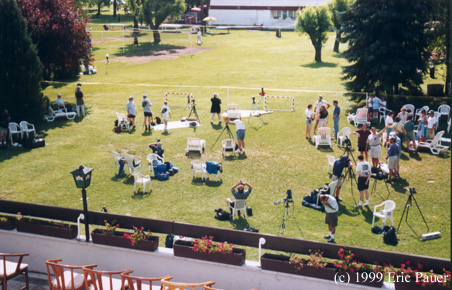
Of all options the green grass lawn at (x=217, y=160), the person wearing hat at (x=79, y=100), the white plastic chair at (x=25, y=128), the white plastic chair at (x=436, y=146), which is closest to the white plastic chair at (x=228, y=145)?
the green grass lawn at (x=217, y=160)

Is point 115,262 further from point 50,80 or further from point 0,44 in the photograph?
point 50,80

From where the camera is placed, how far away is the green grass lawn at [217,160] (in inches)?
579

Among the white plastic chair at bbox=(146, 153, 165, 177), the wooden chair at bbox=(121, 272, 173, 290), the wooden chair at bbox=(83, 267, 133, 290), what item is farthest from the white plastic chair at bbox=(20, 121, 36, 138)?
the wooden chair at bbox=(121, 272, 173, 290)

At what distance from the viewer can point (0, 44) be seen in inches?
900

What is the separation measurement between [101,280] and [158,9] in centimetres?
4543

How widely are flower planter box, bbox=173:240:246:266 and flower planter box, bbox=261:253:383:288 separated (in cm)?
52

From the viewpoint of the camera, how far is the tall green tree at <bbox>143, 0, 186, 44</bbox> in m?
51.1

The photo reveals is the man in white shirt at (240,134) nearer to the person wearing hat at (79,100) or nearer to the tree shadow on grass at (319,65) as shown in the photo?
the person wearing hat at (79,100)

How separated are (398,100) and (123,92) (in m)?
16.9

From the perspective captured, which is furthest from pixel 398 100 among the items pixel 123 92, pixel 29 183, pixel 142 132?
pixel 29 183

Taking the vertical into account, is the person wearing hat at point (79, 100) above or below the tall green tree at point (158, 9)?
below

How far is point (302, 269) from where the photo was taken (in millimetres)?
10086

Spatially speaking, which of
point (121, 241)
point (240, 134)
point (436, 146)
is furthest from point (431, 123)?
point (121, 241)

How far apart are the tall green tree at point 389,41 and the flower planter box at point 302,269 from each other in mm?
18421
